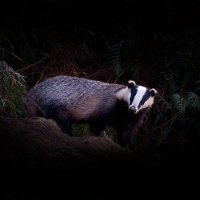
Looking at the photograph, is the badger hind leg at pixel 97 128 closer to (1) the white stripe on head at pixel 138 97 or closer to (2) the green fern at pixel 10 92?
(1) the white stripe on head at pixel 138 97

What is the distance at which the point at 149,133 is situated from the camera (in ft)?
22.6

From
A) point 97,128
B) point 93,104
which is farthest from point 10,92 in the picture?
point 97,128

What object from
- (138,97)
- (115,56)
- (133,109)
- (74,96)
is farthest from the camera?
(115,56)

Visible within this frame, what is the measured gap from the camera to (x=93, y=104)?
18.4ft

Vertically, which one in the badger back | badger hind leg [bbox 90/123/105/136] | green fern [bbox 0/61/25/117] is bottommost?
green fern [bbox 0/61/25/117]

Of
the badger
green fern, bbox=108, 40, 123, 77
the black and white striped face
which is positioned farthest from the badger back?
green fern, bbox=108, 40, 123, 77

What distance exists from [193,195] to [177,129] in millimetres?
3292

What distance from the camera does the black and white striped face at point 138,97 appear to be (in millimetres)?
5304

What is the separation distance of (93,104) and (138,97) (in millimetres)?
448

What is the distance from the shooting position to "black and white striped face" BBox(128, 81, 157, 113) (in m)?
5.30

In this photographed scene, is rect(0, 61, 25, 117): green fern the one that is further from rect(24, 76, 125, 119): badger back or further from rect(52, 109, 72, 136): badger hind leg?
rect(52, 109, 72, 136): badger hind leg

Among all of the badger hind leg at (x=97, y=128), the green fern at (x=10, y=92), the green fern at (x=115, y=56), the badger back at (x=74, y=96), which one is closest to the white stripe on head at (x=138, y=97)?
the badger back at (x=74, y=96)

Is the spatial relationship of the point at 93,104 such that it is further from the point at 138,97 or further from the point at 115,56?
the point at 115,56

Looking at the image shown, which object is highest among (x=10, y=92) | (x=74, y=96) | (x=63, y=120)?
(x=74, y=96)
